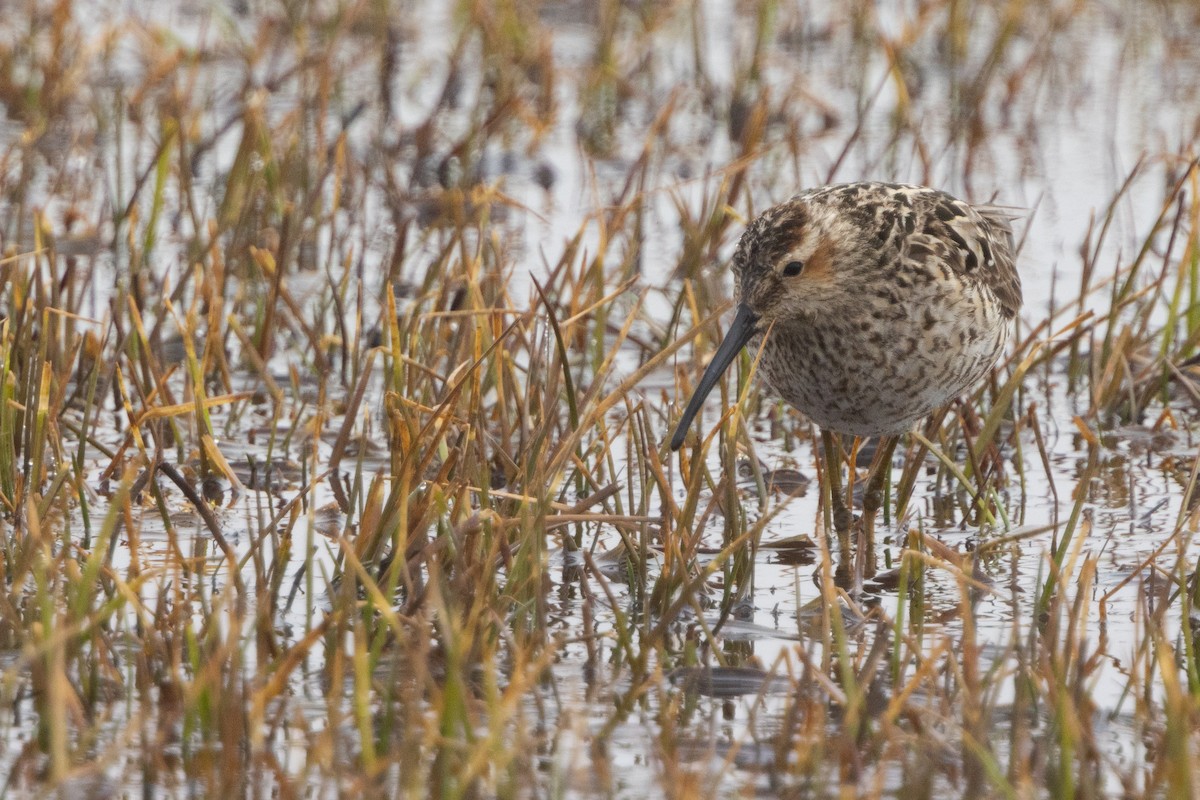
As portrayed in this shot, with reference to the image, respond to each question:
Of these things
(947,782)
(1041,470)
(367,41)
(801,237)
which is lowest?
(947,782)

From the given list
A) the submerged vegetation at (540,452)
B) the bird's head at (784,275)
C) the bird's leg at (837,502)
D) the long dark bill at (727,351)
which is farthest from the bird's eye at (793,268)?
the bird's leg at (837,502)

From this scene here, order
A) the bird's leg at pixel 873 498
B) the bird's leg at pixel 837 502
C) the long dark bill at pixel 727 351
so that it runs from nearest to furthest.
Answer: the long dark bill at pixel 727 351, the bird's leg at pixel 873 498, the bird's leg at pixel 837 502

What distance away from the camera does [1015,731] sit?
3736mm

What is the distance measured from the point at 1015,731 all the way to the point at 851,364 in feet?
5.87

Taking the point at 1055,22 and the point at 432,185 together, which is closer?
the point at 432,185

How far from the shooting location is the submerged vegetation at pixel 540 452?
12.4 feet

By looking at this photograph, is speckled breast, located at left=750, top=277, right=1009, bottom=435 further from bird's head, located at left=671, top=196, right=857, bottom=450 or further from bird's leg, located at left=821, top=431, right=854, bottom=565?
bird's leg, located at left=821, top=431, right=854, bottom=565

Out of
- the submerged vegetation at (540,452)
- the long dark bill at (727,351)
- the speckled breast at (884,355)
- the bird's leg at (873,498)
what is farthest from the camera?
the bird's leg at (873,498)

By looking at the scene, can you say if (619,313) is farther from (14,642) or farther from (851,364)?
(14,642)

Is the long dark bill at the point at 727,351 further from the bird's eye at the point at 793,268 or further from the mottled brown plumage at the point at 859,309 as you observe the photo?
the bird's eye at the point at 793,268

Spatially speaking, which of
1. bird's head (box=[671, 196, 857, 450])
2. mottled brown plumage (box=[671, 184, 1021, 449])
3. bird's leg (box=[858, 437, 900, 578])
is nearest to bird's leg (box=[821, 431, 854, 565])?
bird's leg (box=[858, 437, 900, 578])

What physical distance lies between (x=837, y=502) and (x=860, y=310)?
69cm

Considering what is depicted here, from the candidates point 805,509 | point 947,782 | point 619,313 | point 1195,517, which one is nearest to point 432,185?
point 619,313

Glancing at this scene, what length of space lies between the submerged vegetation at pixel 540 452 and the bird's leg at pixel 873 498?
8 cm
